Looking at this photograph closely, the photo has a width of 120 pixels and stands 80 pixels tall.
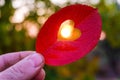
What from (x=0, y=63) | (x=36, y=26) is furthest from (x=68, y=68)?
(x=0, y=63)

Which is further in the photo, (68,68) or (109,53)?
(109,53)

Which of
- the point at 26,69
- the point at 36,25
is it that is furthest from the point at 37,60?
the point at 36,25

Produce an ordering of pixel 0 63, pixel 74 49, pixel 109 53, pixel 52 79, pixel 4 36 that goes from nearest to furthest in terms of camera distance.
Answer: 1. pixel 74 49
2. pixel 0 63
3. pixel 4 36
4. pixel 52 79
5. pixel 109 53

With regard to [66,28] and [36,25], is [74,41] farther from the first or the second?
[36,25]

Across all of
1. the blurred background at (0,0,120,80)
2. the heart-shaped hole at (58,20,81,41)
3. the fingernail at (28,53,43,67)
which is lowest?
the blurred background at (0,0,120,80)

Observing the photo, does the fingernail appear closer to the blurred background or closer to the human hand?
the human hand

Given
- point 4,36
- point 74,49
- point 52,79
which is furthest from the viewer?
point 52,79

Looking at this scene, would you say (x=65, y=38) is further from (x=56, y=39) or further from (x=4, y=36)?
(x=4, y=36)

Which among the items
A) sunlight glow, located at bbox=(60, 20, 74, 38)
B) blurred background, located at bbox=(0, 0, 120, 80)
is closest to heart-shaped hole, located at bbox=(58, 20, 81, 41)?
sunlight glow, located at bbox=(60, 20, 74, 38)
